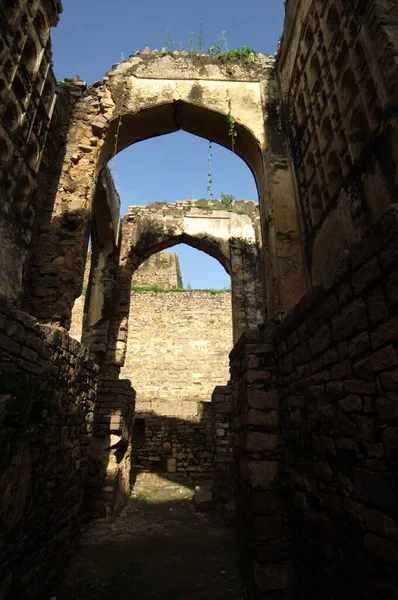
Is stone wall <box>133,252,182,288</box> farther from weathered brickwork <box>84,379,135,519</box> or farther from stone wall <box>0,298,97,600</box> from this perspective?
stone wall <box>0,298,97,600</box>

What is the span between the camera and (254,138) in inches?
220

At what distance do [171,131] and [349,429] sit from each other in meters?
6.19

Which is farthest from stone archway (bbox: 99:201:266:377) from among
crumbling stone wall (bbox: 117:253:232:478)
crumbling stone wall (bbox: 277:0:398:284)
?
crumbling stone wall (bbox: 277:0:398:284)

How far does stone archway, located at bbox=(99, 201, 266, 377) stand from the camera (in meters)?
9.66

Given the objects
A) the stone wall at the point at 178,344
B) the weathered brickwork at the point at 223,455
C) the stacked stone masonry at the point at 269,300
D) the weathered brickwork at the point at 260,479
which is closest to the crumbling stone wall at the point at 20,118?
the stacked stone masonry at the point at 269,300

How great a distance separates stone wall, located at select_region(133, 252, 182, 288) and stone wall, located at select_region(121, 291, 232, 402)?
2.28m

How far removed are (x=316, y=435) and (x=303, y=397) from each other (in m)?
0.34

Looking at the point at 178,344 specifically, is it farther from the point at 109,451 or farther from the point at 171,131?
the point at 171,131

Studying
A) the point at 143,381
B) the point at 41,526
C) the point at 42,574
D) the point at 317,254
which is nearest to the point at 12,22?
the point at 317,254

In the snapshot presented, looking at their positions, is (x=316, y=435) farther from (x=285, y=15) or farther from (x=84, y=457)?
(x=285, y=15)

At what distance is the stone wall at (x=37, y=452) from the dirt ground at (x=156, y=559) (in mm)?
373

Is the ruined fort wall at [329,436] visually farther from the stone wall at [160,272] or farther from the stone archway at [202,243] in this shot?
the stone wall at [160,272]

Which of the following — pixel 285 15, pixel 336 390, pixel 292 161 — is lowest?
pixel 336 390

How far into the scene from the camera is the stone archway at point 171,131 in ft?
16.0
